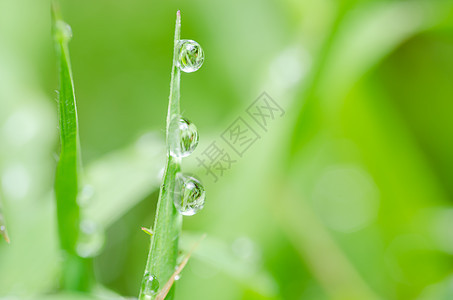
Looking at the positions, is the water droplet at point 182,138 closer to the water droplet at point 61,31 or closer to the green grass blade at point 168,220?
the green grass blade at point 168,220

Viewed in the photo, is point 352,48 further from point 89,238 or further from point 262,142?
point 89,238

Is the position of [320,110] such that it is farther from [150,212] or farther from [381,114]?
[150,212]

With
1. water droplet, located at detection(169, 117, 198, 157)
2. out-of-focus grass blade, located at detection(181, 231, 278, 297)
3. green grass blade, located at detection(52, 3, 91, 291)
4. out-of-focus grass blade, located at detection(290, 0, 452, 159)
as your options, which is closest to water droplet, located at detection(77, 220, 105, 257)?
green grass blade, located at detection(52, 3, 91, 291)

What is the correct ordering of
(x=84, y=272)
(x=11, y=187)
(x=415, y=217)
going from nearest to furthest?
(x=84, y=272) < (x=11, y=187) < (x=415, y=217)

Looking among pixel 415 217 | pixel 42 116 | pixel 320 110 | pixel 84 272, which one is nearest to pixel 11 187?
pixel 42 116

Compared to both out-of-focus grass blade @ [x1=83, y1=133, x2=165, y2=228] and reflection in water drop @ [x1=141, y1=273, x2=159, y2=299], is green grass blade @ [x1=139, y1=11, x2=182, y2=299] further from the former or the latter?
out-of-focus grass blade @ [x1=83, y1=133, x2=165, y2=228]

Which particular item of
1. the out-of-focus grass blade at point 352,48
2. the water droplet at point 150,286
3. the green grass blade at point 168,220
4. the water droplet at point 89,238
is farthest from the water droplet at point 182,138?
the out-of-focus grass blade at point 352,48
